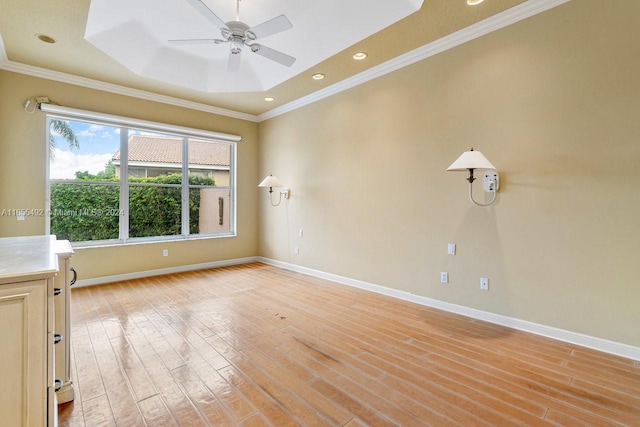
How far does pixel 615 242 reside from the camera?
2.41 metres

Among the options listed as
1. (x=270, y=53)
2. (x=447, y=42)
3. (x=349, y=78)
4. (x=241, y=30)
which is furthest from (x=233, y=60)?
(x=447, y=42)

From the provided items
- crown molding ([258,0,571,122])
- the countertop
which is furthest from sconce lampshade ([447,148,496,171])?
the countertop

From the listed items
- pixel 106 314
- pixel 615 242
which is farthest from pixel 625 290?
pixel 106 314

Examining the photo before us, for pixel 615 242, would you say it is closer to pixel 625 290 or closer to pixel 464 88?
pixel 625 290

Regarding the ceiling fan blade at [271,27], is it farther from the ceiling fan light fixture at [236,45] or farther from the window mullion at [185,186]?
the window mullion at [185,186]

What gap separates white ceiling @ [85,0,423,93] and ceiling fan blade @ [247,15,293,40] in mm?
822

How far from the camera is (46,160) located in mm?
4109

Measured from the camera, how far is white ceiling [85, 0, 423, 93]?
3107 mm

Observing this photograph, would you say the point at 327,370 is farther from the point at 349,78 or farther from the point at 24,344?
the point at 349,78

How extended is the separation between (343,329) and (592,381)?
1.86 metres

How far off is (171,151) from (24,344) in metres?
4.66

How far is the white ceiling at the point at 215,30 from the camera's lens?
3107 mm

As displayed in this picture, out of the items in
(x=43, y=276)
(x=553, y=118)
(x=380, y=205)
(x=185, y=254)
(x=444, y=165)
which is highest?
(x=553, y=118)

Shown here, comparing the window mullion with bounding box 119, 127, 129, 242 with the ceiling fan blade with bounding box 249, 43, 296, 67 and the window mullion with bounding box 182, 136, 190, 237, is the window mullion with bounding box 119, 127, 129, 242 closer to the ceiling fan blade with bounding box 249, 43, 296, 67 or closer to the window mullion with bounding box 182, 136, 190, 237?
the window mullion with bounding box 182, 136, 190, 237
